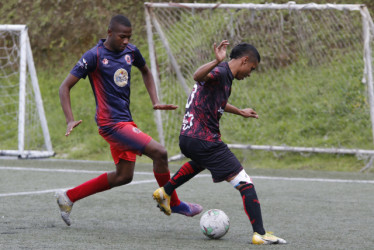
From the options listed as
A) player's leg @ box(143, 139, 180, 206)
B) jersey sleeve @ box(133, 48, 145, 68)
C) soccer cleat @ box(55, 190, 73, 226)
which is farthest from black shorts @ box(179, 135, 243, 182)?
soccer cleat @ box(55, 190, 73, 226)

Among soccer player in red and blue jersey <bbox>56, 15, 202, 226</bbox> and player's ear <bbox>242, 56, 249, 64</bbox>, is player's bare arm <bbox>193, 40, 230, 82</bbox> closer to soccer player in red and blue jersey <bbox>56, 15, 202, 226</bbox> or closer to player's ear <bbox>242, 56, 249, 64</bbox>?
player's ear <bbox>242, 56, 249, 64</bbox>

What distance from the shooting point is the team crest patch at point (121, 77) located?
5.34 m

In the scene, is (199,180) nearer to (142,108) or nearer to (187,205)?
(187,205)

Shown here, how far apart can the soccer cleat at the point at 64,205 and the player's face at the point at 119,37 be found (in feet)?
4.06

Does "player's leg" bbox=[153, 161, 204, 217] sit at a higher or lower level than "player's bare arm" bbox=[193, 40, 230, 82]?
lower

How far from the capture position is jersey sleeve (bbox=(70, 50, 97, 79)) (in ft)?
17.1

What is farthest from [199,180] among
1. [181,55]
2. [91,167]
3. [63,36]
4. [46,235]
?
[63,36]

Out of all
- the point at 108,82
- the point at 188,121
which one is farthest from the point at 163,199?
the point at 108,82

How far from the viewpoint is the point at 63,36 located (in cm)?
1512

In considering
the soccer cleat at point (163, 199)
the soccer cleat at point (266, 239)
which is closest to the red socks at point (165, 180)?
the soccer cleat at point (163, 199)

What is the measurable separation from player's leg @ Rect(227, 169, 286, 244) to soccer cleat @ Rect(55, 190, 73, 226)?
1317 mm

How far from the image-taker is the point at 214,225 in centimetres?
480

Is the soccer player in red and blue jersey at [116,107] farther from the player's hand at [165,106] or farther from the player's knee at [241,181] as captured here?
the player's knee at [241,181]

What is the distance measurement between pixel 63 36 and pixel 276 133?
20.2 ft
